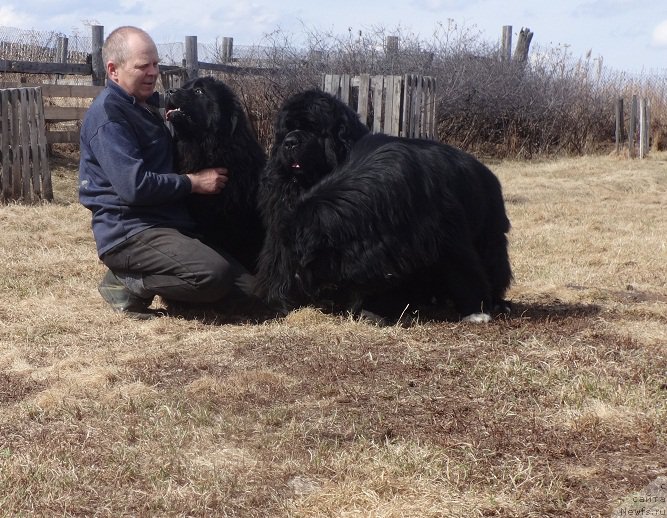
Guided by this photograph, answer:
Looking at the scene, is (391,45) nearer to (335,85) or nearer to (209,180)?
(335,85)

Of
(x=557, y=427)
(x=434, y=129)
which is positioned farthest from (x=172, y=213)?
(x=434, y=129)

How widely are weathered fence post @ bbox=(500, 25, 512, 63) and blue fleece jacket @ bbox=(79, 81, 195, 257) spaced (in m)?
18.3

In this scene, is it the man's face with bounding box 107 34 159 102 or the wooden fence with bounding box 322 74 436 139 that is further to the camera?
the wooden fence with bounding box 322 74 436 139

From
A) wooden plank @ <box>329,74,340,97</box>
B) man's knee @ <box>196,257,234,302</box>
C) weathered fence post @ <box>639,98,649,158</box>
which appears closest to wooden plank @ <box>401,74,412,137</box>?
wooden plank @ <box>329,74,340,97</box>

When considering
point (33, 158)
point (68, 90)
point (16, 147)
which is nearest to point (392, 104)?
point (33, 158)

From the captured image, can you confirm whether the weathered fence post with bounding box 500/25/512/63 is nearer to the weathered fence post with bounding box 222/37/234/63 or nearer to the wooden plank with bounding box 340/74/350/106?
the weathered fence post with bounding box 222/37/234/63

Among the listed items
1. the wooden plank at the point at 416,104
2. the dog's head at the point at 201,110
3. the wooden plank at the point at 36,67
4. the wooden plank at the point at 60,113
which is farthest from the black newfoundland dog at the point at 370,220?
the wooden plank at the point at 36,67

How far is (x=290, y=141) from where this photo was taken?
5.66 m

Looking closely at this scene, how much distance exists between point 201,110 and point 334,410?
8.25 ft

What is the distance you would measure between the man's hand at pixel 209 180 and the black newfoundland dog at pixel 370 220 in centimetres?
27

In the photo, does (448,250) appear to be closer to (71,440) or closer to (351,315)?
(351,315)

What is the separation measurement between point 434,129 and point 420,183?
29.3 ft

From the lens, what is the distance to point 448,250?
5.67 m

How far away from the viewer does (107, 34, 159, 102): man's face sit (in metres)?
5.81
